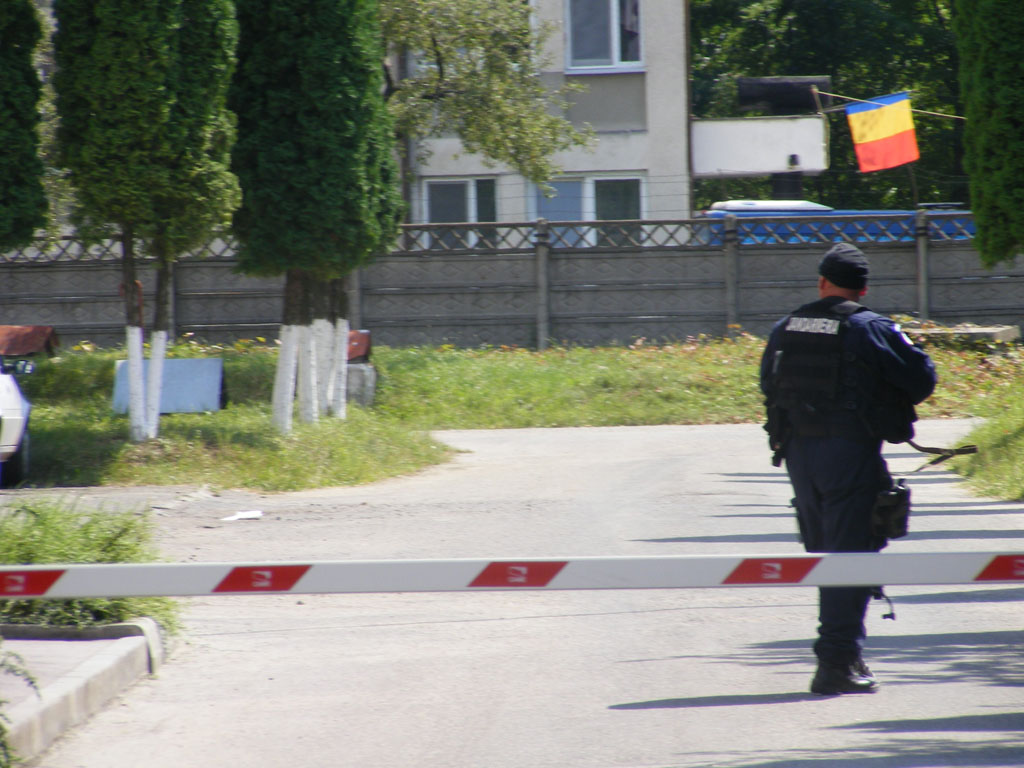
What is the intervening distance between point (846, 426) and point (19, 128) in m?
9.31

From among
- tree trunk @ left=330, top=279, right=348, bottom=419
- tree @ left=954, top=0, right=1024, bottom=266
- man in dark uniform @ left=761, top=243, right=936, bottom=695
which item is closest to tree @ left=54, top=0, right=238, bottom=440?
tree trunk @ left=330, top=279, right=348, bottom=419

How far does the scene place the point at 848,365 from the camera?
5344mm

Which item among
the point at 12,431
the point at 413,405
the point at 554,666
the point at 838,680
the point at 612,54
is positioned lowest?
the point at 413,405

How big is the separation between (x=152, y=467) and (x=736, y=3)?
31.6 m

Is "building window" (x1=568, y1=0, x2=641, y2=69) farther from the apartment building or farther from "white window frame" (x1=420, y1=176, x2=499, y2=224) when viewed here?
"white window frame" (x1=420, y1=176, x2=499, y2=224)

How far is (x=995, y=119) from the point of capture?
12719 mm

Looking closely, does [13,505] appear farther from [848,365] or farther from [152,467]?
[152,467]

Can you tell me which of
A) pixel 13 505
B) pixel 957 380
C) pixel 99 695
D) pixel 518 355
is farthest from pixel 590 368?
pixel 99 695

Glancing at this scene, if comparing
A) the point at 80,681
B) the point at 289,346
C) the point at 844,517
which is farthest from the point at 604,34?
the point at 80,681

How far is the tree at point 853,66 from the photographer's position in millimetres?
37812

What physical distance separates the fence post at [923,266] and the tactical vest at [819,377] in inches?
673

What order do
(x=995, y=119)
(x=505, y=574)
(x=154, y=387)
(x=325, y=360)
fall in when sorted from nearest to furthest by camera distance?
1. (x=505, y=574)
2. (x=154, y=387)
3. (x=995, y=119)
4. (x=325, y=360)

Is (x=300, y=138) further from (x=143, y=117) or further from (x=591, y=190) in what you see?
(x=591, y=190)

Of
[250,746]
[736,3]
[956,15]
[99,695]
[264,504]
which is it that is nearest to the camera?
[250,746]
